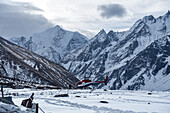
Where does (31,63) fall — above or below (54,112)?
above

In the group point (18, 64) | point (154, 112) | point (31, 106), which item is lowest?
point (154, 112)

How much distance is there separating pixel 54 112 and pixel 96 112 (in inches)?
206

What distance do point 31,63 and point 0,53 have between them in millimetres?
29885

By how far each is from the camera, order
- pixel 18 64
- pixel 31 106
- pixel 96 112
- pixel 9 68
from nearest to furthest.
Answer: pixel 31 106 < pixel 96 112 < pixel 9 68 < pixel 18 64

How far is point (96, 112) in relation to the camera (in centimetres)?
2642

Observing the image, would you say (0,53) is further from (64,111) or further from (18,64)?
(64,111)

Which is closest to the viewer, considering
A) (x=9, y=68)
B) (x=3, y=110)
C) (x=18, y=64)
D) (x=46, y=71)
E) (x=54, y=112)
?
(x=3, y=110)

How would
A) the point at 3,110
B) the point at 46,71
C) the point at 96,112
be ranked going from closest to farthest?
the point at 3,110 < the point at 96,112 < the point at 46,71

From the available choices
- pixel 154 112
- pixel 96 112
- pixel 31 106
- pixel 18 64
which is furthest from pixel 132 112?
pixel 18 64

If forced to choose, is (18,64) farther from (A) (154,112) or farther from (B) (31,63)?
(A) (154,112)

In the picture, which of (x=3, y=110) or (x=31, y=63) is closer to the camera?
(x=3, y=110)

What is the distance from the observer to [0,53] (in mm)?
168625

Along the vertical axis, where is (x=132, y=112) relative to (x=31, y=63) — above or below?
below

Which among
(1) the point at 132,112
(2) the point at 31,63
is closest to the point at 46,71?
(2) the point at 31,63
